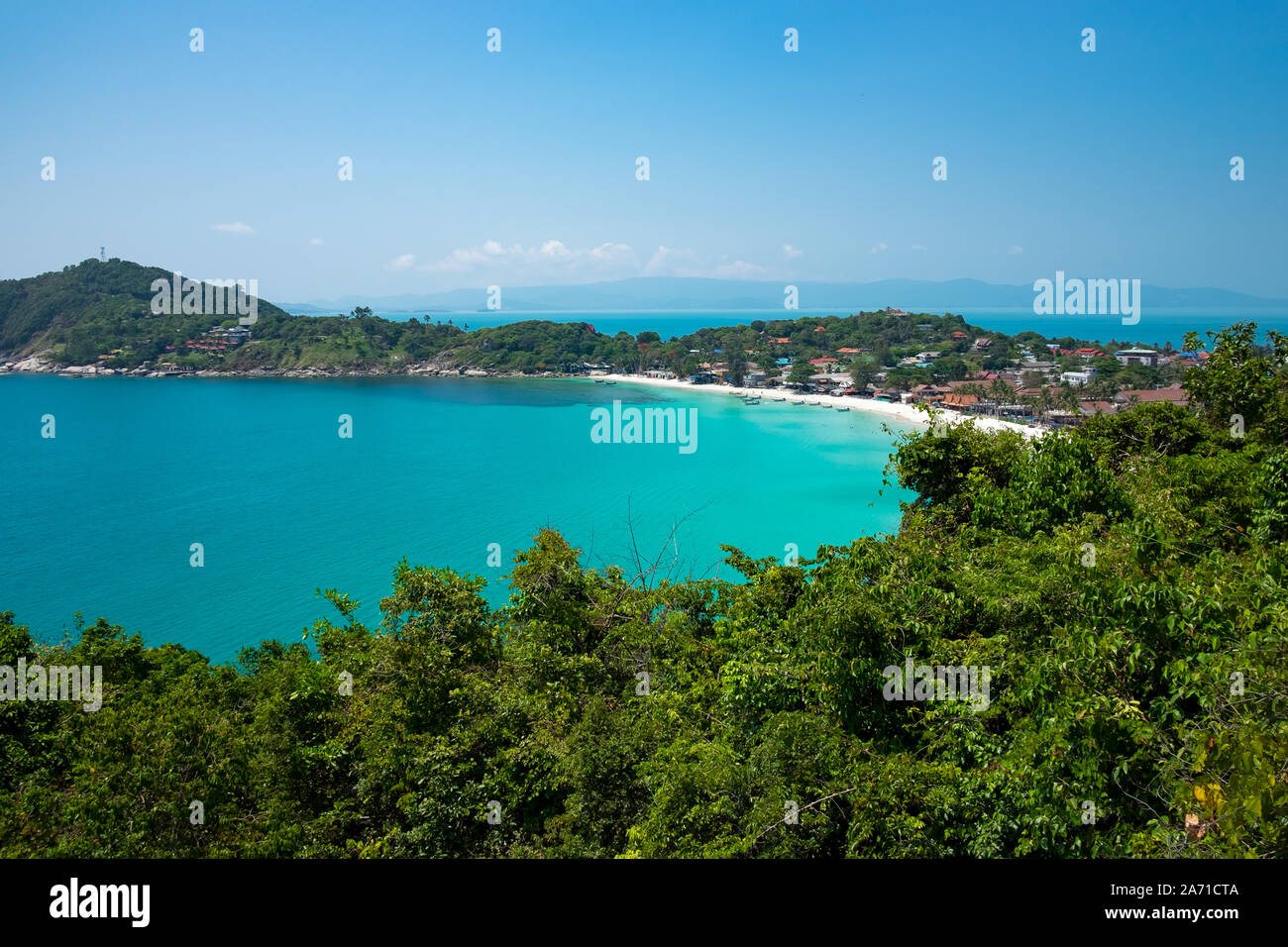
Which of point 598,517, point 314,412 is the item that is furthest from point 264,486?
point 314,412

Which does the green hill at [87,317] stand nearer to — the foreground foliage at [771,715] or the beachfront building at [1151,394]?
the foreground foliage at [771,715]

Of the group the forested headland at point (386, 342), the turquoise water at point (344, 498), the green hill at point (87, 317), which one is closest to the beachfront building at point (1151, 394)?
the turquoise water at point (344, 498)

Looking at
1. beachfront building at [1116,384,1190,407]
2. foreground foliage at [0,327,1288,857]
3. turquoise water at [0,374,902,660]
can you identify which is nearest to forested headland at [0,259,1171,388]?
beachfront building at [1116,384,1190,407]

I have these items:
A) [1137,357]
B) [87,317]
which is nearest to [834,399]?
[1137,357]

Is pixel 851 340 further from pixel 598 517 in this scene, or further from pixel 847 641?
pixel 847 641
